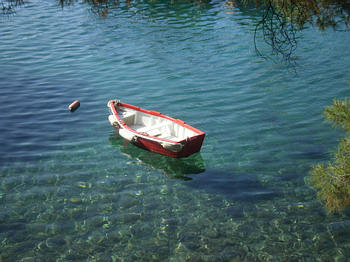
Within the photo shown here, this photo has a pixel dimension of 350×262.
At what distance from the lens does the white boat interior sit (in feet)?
49.6

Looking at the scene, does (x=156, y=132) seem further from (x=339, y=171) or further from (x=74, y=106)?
(x=339, y=171)

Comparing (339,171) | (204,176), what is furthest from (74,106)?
(339,171)

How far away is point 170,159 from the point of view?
14.6 m

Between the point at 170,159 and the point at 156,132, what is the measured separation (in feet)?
4.81

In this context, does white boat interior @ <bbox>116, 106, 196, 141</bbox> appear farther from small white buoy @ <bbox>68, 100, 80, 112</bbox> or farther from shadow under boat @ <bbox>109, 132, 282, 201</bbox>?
small white buoy @ <bbox>68, 100, 80, 112</bbox>

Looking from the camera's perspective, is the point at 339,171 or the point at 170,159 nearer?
the point at 339,171

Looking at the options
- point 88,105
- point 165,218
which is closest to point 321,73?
point 88,105

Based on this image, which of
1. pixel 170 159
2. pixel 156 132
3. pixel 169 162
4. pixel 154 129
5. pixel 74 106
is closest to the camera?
Result: pixel 169 162

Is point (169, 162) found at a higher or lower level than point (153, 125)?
lower

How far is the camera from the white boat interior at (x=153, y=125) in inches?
595

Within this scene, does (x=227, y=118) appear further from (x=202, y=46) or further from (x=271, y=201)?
(x=202, y=46)

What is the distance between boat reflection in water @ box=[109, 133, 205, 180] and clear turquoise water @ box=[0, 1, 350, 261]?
63mm

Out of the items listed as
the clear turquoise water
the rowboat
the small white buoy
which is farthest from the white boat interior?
the small white buoy

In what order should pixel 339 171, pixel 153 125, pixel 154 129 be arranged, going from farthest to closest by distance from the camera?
1. pixel 153 125
2. pixel 154 129
3. pixel 339 171
